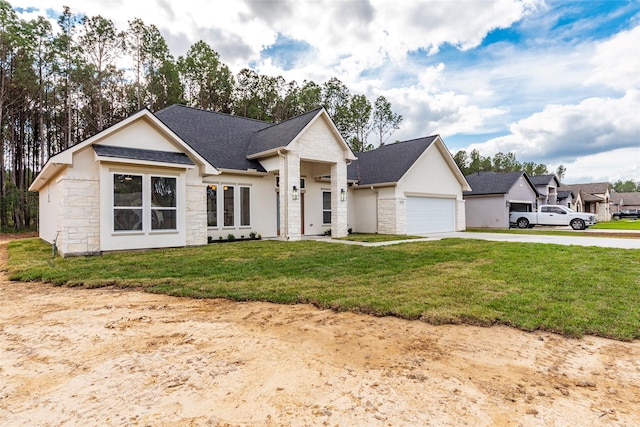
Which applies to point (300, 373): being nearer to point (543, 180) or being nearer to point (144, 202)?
point (144, 202)

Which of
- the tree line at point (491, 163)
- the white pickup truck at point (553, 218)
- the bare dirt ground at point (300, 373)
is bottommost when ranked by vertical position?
the bare dirt ground at point (300, 373)

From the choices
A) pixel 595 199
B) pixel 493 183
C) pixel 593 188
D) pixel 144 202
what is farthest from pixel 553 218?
pixel 593 188

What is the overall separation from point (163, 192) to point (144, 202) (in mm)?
697

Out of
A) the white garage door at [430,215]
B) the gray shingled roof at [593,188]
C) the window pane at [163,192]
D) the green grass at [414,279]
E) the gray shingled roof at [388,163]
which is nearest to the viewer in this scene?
the green grass at [414,279]

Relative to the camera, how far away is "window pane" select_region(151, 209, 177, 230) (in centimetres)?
1103

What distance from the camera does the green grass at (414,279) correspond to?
4483 mm

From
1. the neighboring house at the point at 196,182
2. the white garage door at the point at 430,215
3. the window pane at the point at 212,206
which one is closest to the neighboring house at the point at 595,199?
the white garage door at the point at 430,215

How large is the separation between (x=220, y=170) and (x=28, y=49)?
19.2 m

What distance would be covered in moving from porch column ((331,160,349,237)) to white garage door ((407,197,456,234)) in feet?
14.6

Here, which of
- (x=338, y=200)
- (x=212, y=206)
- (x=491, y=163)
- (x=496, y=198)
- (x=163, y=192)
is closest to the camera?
(x=163, y=192)

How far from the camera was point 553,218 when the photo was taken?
23797mm

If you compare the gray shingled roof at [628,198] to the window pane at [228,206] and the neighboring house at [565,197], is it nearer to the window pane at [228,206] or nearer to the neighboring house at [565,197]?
the neighboring house at [565,197]

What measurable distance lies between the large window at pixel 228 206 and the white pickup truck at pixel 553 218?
70.0 ft

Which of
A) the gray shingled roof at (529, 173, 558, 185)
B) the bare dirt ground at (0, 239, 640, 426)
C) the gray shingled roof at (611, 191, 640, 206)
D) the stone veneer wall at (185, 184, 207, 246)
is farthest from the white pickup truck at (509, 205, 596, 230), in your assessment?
the gray shingled roof at (611, 191, 640, 206)
